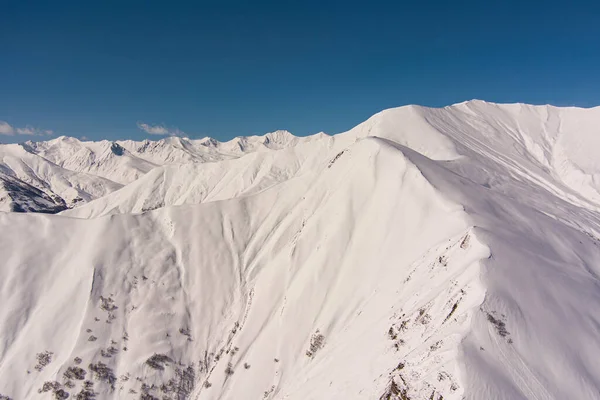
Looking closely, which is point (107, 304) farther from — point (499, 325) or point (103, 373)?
point (499, 325)

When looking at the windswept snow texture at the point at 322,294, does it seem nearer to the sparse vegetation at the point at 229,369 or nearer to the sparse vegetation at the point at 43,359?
the sparse vegetation at the point at 229,369

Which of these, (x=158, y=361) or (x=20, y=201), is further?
(x=20, y=201)

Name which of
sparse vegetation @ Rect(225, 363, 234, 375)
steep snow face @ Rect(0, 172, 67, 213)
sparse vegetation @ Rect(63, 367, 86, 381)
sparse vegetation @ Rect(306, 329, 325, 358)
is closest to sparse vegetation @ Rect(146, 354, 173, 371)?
sparse vegetation @ Rect(63, 367, 86, 381)

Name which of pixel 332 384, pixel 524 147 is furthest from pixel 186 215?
pixel 524 147

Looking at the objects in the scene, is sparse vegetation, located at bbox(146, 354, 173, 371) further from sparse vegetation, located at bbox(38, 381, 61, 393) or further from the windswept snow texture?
sparse vegetation, located at bbox(38, 381, 61, 393)

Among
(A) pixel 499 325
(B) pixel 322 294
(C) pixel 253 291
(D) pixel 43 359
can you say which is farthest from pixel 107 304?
(A) pixel 499 325

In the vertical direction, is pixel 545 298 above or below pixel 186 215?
below

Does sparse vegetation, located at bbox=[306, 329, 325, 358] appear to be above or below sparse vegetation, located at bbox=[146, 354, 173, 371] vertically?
above

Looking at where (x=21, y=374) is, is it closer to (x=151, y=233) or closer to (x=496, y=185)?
(x=151, y=233)
